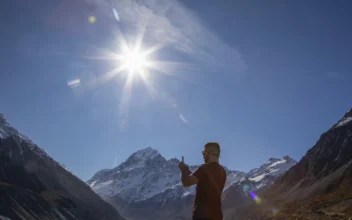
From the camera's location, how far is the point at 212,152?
4.96 m

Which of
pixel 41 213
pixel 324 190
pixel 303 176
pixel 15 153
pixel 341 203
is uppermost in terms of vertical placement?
pixel 15 153

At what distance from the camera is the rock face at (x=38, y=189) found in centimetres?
9806

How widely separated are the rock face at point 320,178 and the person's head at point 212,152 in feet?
283

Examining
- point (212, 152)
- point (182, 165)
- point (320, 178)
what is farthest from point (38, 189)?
point (212, 152)

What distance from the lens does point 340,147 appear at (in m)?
143

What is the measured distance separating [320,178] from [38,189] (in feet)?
465

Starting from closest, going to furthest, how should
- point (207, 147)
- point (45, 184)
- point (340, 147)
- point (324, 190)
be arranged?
point (207, 147) → point (324, 190) → point (340, 147) → point (45, 184)

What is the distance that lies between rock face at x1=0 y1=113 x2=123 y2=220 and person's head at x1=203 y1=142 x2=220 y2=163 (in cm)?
9695

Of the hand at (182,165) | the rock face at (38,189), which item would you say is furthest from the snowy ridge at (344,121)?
the hand at (182,165)

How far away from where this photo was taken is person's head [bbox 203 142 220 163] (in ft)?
16.2

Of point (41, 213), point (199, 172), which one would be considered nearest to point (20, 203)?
point (41, 213)

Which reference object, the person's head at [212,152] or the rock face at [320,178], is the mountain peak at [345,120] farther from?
the person's head at [212,152]

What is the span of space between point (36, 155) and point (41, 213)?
277 feet

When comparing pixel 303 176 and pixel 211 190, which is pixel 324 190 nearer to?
pixel 303 176
